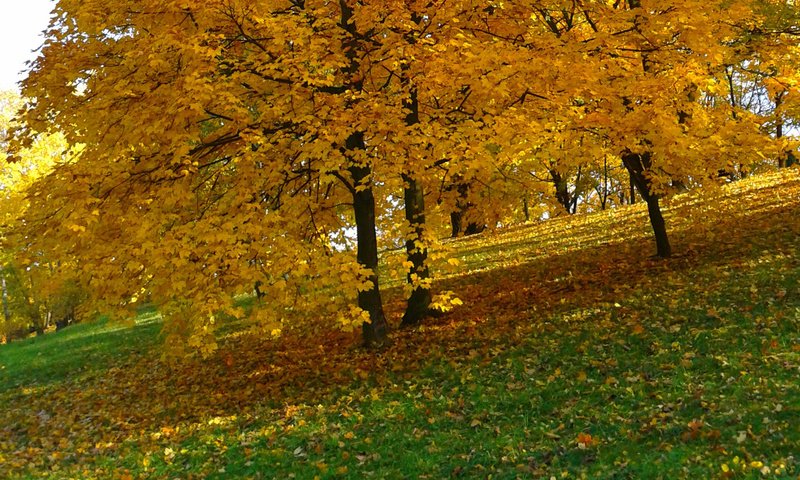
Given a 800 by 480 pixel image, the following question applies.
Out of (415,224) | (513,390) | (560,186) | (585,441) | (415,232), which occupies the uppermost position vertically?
(560,186)

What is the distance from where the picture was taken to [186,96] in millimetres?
7391

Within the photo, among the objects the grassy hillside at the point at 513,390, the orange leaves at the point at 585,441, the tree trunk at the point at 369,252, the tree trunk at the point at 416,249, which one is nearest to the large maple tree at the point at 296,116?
the tree trunk at the point at 369,252

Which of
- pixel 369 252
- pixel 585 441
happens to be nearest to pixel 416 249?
pixel 369 252

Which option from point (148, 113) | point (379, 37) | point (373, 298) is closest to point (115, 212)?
point (148, 113)

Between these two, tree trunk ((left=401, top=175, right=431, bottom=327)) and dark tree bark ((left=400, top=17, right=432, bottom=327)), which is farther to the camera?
tree trunk ((left=401, top=175, right=431, bottom=327))

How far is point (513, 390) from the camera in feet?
25.5

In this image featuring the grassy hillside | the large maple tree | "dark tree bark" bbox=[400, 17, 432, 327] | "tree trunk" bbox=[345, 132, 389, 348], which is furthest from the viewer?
"tree trunk" bbox=[345, 132, 389, 348]

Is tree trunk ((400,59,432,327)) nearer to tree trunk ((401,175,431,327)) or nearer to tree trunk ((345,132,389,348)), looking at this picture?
tree trunk ((401,175,431,327))

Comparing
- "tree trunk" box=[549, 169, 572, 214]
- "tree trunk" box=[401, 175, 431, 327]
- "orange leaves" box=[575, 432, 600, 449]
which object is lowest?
"orange leaves" box=[575, 432, 600, 449]

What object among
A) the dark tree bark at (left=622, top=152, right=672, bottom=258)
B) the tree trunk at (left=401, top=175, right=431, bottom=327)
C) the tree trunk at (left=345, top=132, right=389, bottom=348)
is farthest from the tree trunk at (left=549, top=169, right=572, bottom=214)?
the tree trunk at (left=345, top=132, right=389, bottom=348)

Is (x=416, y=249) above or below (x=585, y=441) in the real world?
above

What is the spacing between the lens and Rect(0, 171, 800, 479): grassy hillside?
Result: 234 inches

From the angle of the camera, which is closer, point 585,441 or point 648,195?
point 585,441

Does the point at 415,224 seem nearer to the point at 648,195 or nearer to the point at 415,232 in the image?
the point at 415,232
